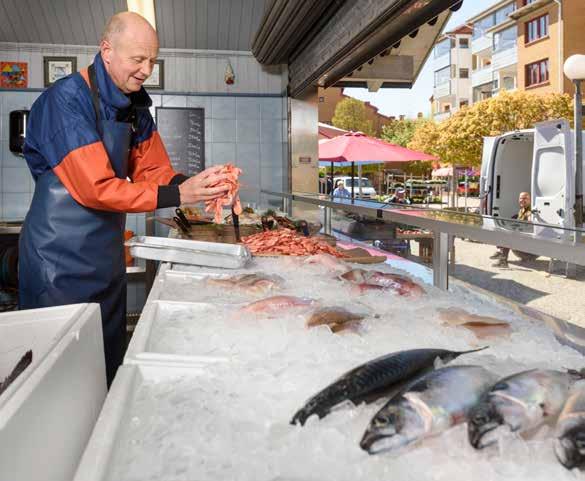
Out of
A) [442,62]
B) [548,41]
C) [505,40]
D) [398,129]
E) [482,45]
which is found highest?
[442,62]

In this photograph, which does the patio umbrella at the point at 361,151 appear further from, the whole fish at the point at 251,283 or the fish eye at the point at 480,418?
the fish eye at the point at 480,418

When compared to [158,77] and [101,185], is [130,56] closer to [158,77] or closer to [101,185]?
[101,185]

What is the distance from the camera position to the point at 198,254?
2.13 meters

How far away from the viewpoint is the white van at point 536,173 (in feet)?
24.0

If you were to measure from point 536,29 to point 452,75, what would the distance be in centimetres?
2193

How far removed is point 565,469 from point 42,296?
1902 millimetres

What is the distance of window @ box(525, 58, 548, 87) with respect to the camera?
26.6 m

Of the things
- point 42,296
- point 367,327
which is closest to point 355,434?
point 367,327

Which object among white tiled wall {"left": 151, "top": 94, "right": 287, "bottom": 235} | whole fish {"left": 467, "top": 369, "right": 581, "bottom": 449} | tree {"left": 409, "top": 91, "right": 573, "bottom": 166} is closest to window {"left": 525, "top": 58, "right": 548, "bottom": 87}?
tree {"left": 409, "top": 91, "right": 573, "bottom": 166}

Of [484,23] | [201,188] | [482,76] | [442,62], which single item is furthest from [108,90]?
[442,62]

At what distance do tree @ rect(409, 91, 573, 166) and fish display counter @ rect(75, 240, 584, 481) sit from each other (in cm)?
1872

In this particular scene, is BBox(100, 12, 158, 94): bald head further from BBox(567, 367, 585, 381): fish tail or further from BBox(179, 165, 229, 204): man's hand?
BBox(567, 367, 585, 381): fish tail

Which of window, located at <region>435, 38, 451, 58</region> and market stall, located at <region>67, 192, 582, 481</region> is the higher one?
window, located at <region>435, 38, 451, 58</region>

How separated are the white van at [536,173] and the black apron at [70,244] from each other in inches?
193
